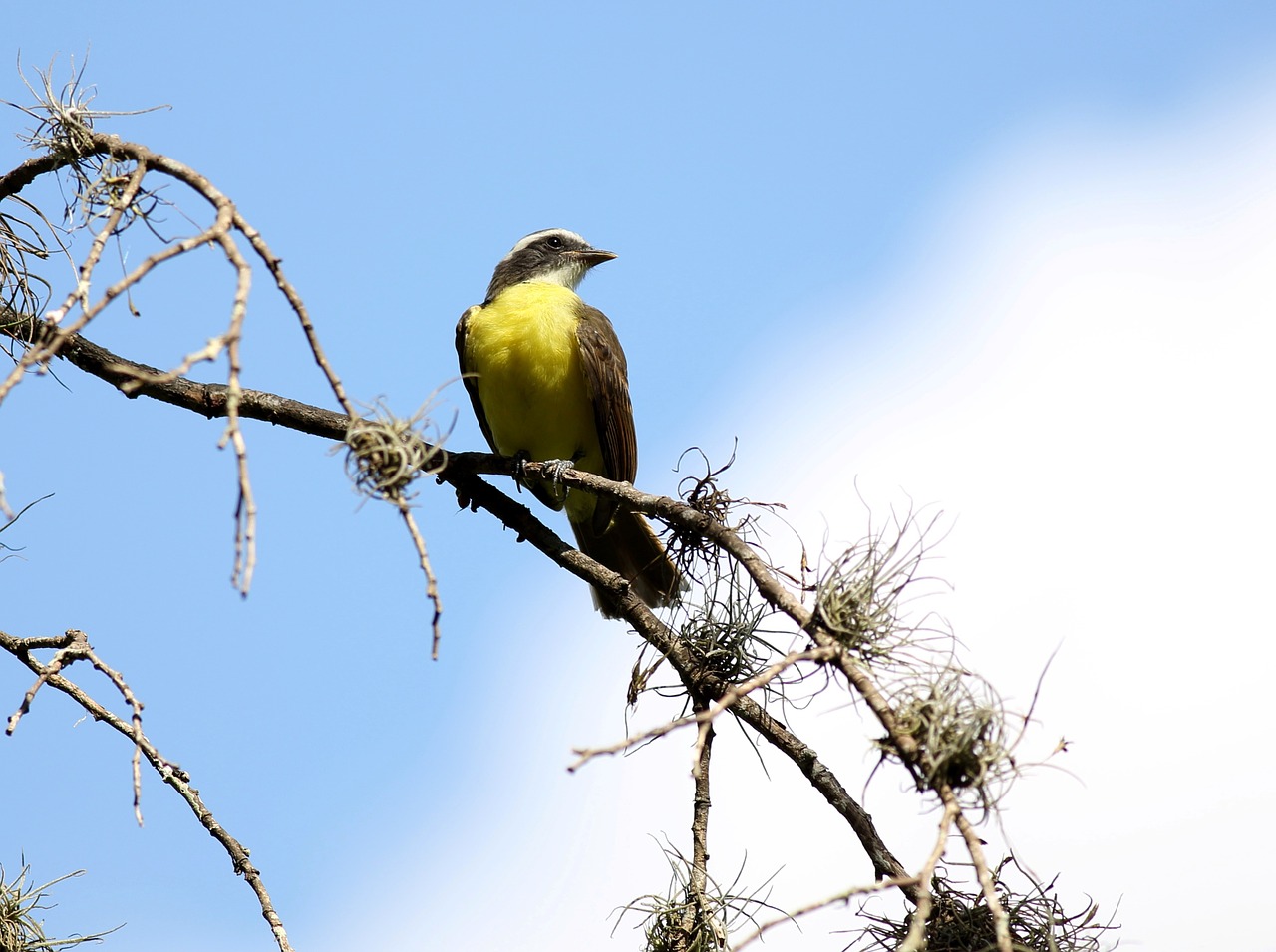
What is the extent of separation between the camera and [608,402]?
21.4 feet

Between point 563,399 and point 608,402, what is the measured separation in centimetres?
25

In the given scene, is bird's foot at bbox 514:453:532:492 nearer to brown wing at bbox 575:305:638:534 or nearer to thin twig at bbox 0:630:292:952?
brown wing at bbox 575:305:638:534

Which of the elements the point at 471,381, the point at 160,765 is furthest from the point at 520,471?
the point at 160,765

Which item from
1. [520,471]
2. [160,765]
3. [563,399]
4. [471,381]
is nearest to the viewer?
[160,765]

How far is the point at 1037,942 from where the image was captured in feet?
10.4

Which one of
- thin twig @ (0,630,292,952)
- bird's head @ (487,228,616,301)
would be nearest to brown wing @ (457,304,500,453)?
bird's head @ (487,228,616,301)

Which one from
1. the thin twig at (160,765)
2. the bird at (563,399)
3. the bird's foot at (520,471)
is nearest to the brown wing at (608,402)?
the bird at (563,399)

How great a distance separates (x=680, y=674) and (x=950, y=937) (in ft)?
3.60

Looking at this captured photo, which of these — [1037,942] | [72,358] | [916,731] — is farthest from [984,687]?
[72,358]

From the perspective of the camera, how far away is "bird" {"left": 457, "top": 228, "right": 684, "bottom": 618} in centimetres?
645

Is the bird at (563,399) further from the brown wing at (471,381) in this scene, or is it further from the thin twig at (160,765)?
the thin twig at (160,765)

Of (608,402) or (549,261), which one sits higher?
(549,261)

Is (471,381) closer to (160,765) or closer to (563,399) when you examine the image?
(563,399)

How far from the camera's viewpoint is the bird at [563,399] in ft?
21.1
